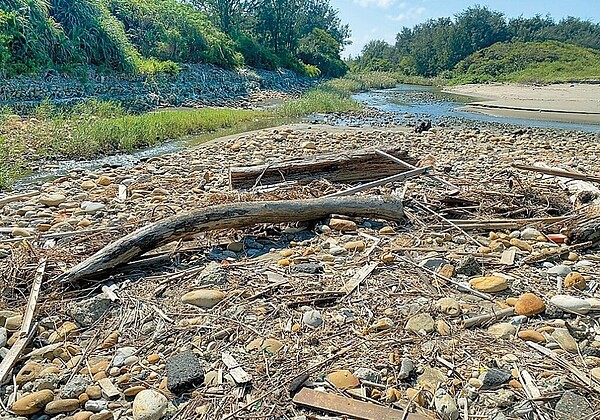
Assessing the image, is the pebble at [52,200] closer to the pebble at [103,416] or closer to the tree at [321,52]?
the pebble at [103,416]

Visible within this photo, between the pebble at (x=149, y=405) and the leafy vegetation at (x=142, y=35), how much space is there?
1619cm

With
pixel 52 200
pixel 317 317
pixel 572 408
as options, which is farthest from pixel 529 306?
pixel 52 200

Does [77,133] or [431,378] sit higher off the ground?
[77,133]

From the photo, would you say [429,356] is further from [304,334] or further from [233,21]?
[233,21]

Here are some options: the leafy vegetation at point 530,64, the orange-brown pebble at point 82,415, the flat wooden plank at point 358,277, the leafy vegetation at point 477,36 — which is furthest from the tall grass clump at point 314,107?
the leafy vegetation at point 477,36

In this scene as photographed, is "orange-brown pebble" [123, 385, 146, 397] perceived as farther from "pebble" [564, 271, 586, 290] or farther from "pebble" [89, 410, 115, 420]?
"pebble" [564, 271, 586, 290]

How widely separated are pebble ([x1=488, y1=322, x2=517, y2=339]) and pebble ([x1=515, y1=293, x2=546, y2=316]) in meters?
0.18

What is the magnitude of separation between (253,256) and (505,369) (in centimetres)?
219

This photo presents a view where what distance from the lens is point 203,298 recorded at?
10.5 ft

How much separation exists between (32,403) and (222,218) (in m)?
2.13

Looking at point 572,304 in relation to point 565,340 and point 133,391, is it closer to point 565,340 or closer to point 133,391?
point 565,340

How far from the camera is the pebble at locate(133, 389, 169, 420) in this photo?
7.22 ft

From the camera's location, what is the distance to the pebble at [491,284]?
3.23 metres

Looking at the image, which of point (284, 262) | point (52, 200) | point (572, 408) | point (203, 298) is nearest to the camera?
point (572, 408)
